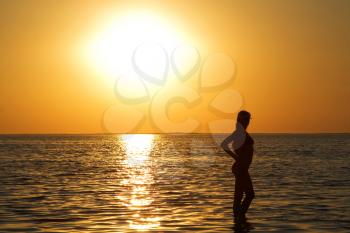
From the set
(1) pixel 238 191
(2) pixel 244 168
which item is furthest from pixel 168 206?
(2) pixel 244 168


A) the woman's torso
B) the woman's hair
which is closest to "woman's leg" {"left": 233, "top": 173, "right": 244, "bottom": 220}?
the woman's torso

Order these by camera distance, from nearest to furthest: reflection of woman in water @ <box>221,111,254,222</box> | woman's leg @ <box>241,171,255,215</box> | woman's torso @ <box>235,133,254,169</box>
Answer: reflection of woman in water @ <box>221,111,254,222</box>, woman's torso @ <box>235,133,254,169</box>, woman's leg @ <box>241,171,255,215</box>

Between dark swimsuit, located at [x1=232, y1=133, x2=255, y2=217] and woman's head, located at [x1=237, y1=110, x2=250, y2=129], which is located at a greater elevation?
woman's head, located at [x1=237, y1=110, x2=250, y2=129]

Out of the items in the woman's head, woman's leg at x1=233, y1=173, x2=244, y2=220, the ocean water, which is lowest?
the ocean water

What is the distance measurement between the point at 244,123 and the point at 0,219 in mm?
7217

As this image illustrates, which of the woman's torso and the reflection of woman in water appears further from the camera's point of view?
the woman's torso

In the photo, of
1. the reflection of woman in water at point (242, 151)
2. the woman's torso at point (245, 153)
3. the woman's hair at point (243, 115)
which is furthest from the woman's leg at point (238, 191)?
the woman's hair at point (243, 115)

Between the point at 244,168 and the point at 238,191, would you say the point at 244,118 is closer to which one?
the point at 244,168

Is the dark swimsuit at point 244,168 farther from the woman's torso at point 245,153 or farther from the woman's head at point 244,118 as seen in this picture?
the woman's head at point 244,118

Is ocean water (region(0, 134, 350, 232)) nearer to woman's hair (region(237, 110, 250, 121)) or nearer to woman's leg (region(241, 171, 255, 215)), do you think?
woman's leg (region(241, 171, 255, 215))

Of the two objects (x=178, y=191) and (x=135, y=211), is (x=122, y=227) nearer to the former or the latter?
(x=135, y=211)

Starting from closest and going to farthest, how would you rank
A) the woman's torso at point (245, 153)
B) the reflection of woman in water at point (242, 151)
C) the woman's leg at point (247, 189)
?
1. the reflection of woman in water at point (242, 151)
2. the woman's torso at point (245, 153)
3. the woman's leg at point (247, 189)

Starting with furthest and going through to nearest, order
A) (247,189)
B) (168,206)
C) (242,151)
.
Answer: (168,206), (247,189), (242,151)

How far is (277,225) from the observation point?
16.1 meters
